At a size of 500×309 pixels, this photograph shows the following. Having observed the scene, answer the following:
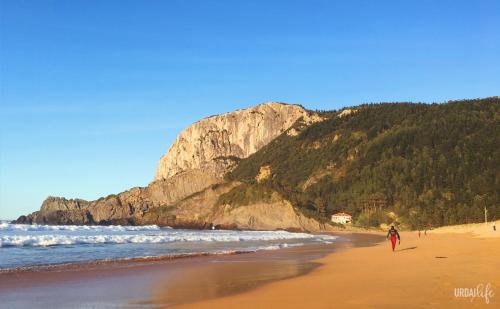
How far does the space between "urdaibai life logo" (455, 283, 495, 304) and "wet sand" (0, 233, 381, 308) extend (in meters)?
5.99

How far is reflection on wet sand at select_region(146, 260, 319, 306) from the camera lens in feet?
46.8

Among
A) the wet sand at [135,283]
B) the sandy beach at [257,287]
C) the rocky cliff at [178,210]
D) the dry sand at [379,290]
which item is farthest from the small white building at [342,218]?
the dry sand at [379,290]

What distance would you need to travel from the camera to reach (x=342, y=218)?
365 ft

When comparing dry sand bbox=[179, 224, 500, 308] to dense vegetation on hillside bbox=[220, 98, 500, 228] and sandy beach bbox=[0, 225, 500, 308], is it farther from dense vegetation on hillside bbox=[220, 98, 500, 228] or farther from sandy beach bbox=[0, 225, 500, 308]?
dense vegetation on hillside bbox=[220, 98, 500, 228]

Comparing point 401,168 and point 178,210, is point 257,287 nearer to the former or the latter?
point 401,168

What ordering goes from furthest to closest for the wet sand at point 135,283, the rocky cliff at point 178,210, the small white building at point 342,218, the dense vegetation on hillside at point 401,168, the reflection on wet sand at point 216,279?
the rocky cliff at point 178,210 < the small white building at point 342,218 < the dense vegetation on hillside at point 401,168 < the reflection on wet sand at point 216,279 < the wet sand at point 135,283

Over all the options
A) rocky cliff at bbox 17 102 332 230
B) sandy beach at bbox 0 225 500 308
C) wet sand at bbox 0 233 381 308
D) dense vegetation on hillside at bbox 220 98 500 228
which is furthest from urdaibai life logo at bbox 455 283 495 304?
rocky cliff at bbox 17 102 332 230

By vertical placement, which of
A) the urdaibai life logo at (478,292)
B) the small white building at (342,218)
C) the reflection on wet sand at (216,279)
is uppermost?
the urdaibai life logo at (478,292)

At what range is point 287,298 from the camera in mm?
12852

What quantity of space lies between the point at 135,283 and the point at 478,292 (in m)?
10.9

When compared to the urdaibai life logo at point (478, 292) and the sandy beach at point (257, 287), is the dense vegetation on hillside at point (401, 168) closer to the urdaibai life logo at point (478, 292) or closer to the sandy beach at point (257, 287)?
the sandy beach at point (257, 287)

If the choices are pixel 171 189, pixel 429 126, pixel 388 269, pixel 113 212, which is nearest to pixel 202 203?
pixel 171 189

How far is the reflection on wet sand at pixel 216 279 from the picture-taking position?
562 inches

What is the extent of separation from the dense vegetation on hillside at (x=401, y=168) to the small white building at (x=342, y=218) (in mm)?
3029
